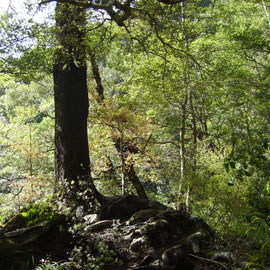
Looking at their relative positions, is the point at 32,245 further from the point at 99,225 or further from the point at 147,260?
the point at 147,260

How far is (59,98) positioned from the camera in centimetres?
488

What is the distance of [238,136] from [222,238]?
28.2ft

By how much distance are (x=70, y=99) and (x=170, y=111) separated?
6541 mm

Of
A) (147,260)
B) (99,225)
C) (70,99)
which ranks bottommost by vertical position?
(147,260)

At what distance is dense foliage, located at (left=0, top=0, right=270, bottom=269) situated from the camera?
15.0ft

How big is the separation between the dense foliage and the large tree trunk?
24 cm

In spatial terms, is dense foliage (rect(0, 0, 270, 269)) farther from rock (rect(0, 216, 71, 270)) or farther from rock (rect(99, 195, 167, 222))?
rock (rect(99, 195, 167, 222))

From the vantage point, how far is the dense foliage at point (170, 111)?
4574 millimetres

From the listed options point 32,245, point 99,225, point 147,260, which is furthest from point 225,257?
point 32,245

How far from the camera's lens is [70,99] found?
191 inches

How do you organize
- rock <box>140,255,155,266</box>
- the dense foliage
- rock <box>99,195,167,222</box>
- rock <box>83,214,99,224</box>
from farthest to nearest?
the dense foliage, rock <box>99,195,167,222</box>, rock <box>83,214,99,224</box>, rock <box>140,255,155,266</box>

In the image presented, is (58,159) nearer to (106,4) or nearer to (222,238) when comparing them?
(106,4)

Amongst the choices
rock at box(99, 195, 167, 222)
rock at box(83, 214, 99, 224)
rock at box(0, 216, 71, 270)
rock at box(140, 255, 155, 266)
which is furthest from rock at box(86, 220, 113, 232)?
rock at box(140, 255, 155, 266)

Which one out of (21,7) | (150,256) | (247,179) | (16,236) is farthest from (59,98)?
(247,179)
